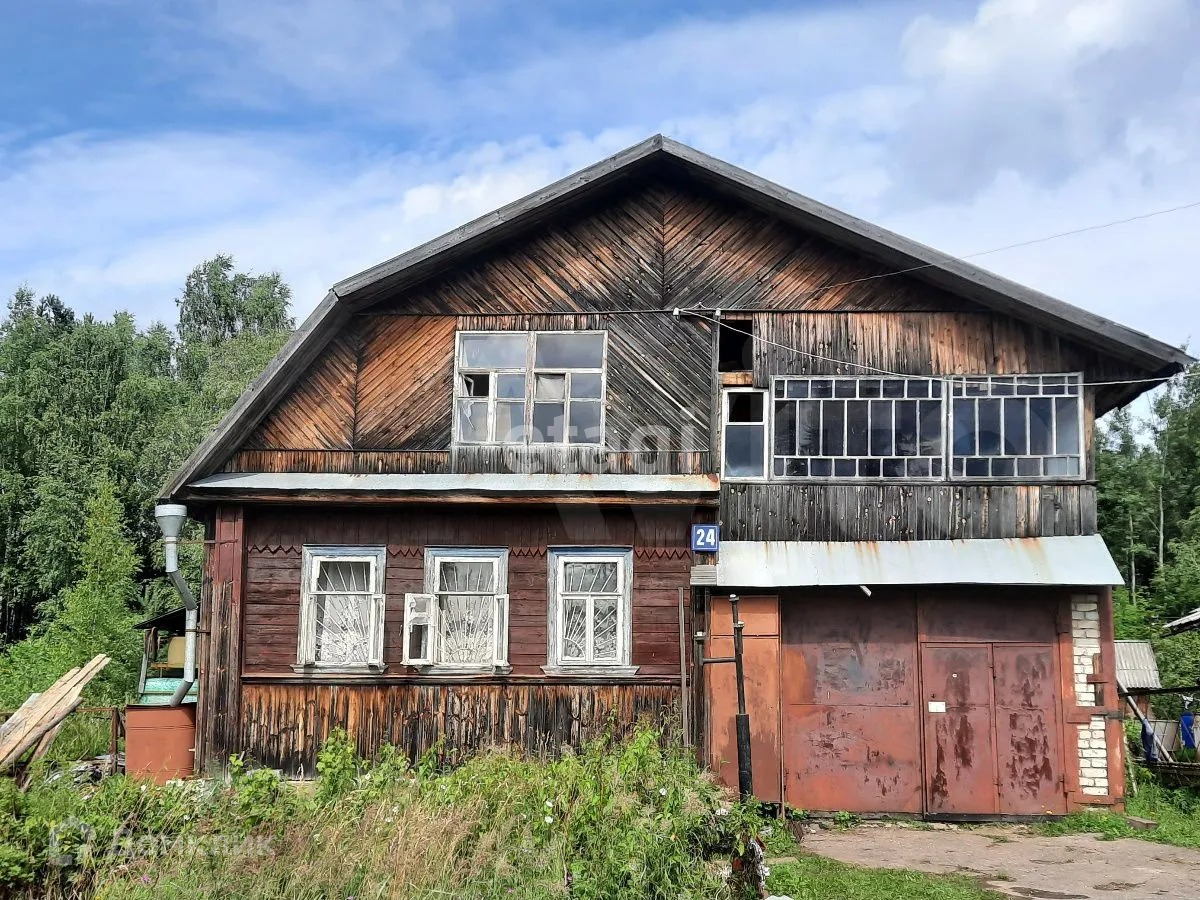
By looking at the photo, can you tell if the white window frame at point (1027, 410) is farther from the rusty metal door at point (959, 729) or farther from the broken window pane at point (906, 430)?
the rusty metal door at point (959, 729)

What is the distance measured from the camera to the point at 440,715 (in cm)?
1159

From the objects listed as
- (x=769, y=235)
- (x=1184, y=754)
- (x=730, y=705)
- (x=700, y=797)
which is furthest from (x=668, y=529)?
(x=1184, y=754)

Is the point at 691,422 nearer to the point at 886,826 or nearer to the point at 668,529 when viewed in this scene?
the point at 668,529

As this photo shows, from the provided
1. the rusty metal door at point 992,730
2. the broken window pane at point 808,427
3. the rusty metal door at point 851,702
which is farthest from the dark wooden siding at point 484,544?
the rusty metal door at point 992,730

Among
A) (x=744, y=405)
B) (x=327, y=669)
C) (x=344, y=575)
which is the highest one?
(x=744, y=405)

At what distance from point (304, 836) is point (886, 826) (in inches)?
251

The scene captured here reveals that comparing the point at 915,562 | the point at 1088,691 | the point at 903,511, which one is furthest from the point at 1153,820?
the point at 903,511

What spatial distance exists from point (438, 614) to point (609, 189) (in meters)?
5.12

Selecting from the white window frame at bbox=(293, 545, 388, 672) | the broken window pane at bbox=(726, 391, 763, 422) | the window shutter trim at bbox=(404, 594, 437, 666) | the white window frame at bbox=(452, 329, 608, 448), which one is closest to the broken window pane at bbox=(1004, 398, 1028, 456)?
the broken window pane at bbox=(726, 391, 763, 422)

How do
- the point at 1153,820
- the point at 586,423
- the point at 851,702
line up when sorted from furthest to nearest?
the point at 586,423 < the point at 851,702 < the point at 1153,820

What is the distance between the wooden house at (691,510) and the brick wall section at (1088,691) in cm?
3

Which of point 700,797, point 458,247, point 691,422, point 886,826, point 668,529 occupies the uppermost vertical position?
point 458,247

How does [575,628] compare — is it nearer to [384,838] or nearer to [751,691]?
[751,691]

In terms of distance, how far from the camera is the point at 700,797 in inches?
305
